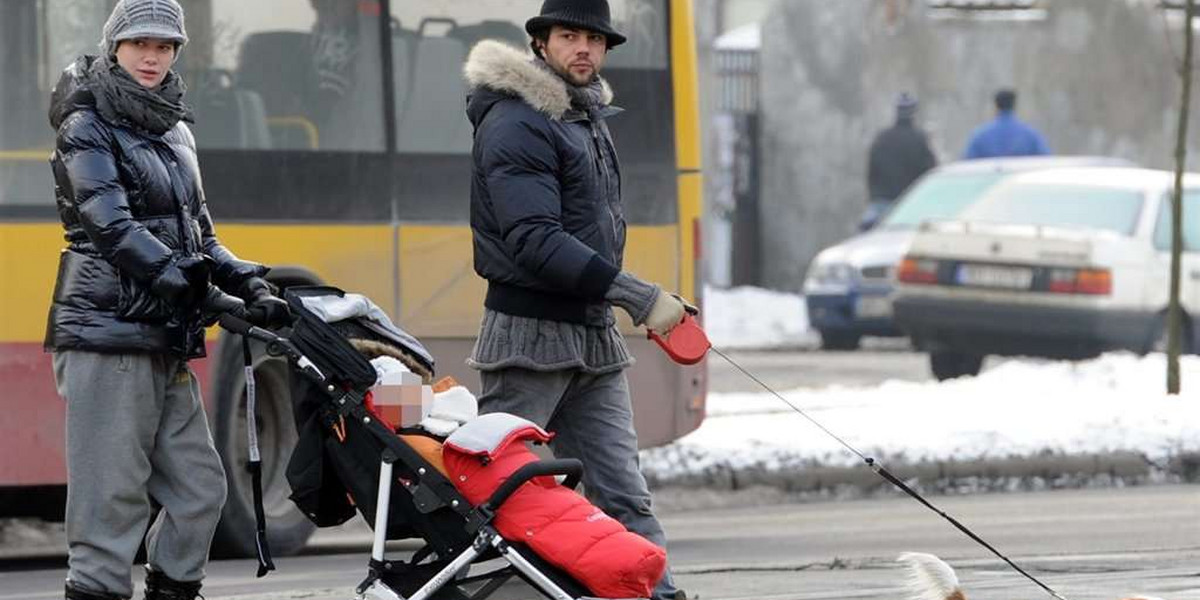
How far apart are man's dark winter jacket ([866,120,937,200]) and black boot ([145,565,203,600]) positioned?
1979cm

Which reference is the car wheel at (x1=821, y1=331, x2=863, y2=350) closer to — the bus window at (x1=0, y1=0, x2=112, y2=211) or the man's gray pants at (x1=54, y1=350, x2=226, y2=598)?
the bus window at (x1=0, y1=0, x2=112, y2=211)

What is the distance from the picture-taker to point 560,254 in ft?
24.8

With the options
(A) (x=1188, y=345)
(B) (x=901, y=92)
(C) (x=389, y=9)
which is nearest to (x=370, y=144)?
(C) (x=389, y=9)

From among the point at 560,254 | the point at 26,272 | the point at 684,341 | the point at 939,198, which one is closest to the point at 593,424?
the point at 684,341

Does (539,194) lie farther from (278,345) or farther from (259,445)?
(259,445)

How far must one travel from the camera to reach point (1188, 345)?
19516 millimetres

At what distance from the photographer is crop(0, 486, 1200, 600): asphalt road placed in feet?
31.7

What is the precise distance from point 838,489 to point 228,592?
4777mm

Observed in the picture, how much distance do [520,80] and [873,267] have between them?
15719mm

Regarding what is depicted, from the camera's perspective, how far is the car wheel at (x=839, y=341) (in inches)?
953

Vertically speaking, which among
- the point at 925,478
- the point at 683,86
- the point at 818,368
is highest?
the point at 683,86

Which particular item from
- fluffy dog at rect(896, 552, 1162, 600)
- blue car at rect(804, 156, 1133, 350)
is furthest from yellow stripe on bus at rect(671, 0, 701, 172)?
blue car at rect(804, 156, 1133, 350)

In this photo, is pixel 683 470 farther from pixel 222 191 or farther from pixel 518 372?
pixel 518 372

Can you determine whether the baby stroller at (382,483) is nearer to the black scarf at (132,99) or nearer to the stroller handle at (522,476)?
the stroller handle at (522,476)
